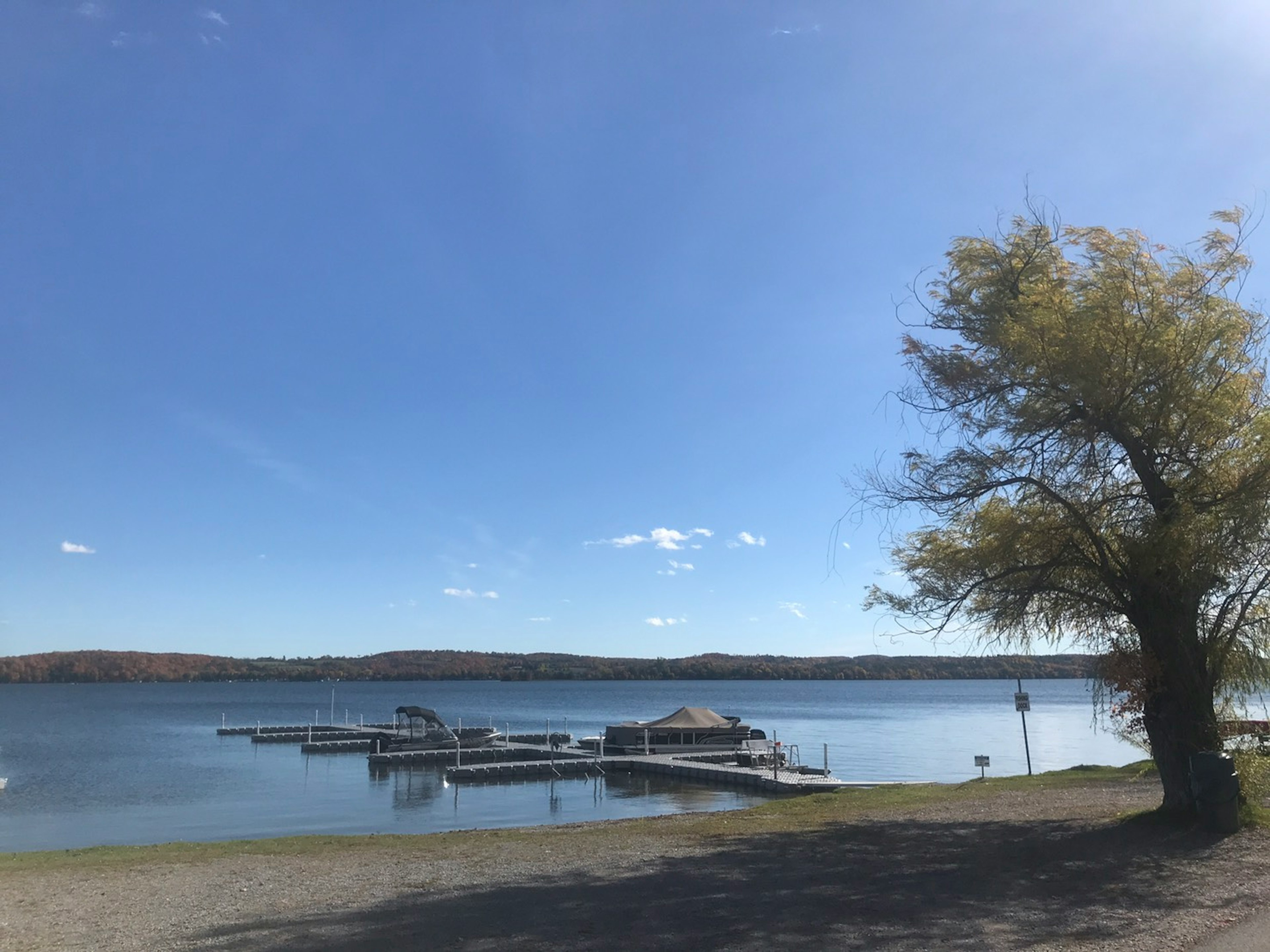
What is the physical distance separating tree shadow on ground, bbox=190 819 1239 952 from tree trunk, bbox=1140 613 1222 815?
0.81 metres

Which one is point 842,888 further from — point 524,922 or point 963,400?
point 963,400

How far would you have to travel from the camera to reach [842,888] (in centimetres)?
945

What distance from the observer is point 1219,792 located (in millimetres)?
11719

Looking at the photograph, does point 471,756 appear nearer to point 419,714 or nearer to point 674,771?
point 419,714

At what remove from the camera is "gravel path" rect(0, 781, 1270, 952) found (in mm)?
7699

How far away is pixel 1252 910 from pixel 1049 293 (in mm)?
8006

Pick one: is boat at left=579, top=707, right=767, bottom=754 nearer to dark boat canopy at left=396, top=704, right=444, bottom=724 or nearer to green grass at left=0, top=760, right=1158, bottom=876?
dark boat canopy at left=396, top=704, right=444, bottom=724

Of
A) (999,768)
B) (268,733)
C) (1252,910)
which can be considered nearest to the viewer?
(1252,910)

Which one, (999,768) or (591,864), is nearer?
(591,864)

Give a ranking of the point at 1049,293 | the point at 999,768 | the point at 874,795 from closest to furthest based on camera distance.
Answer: the point at 1049,293 → the point at 874,795 → the point at 999,768

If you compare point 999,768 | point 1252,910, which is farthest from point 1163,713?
point 999,768

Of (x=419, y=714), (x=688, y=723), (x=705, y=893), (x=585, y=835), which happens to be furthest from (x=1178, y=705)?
(x=419, y=714)

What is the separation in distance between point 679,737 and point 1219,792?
134 ft

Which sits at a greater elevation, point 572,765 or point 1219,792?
point 1219,792
